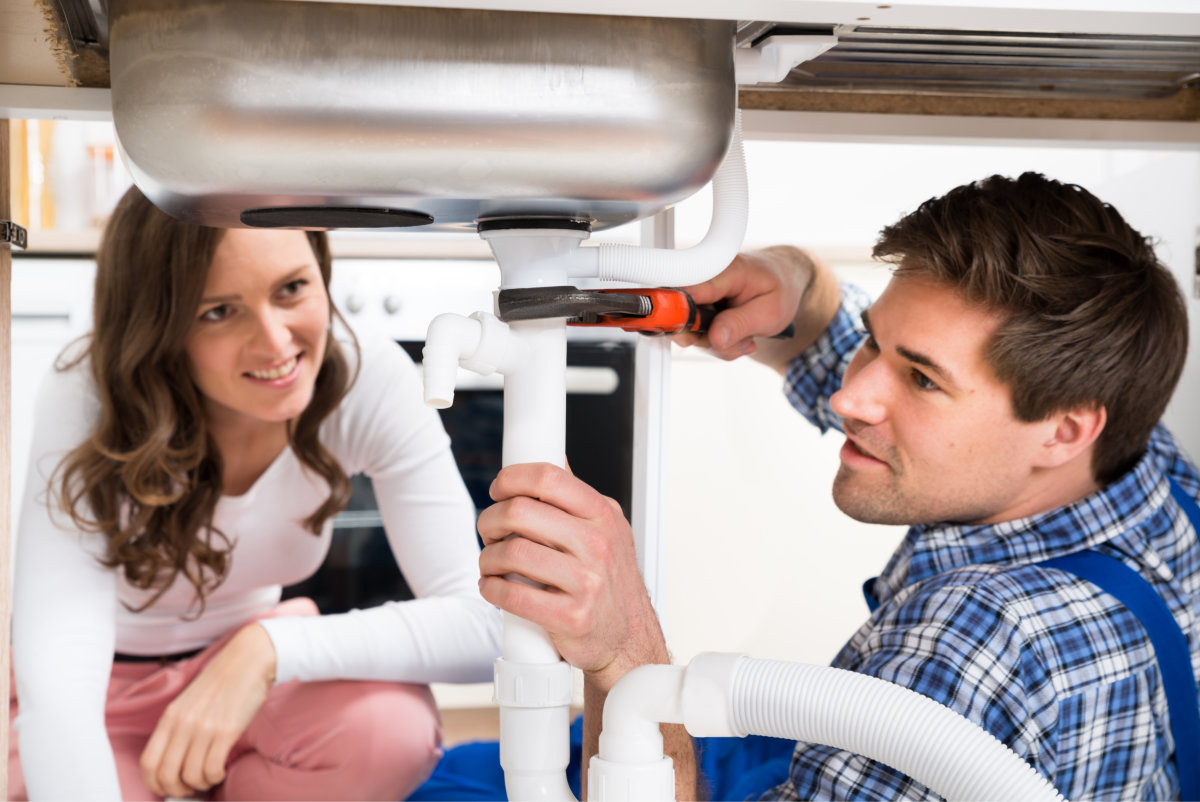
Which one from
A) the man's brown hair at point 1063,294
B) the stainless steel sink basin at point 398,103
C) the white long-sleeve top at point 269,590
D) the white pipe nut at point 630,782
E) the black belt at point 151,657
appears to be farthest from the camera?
the black belt at point 151,657

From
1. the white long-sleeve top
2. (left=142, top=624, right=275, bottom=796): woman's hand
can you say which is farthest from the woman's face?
(left=142, top=624, right=275, bottom=796): woman's hand

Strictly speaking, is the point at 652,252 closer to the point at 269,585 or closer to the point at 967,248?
the point at 967,248

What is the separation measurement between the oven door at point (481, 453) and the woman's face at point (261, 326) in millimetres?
774

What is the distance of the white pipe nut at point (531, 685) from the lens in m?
0.55

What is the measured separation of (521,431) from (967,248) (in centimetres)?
44

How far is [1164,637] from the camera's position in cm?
75

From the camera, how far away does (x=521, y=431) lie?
56 centimetres

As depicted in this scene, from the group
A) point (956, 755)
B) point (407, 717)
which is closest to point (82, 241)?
point (407, 717)

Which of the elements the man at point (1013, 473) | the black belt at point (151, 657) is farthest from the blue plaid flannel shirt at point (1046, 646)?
the black belt at point (151, 657)

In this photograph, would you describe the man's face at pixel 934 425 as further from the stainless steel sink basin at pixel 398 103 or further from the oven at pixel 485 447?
the oven at pixel 485 447

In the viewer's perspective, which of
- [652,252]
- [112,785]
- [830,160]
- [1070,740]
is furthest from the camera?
[830,160]

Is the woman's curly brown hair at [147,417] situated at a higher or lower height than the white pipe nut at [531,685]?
higher

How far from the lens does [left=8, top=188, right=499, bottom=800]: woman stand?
3.43 ft

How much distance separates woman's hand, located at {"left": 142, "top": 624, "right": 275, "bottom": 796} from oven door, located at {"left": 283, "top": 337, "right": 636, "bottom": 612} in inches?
33.8
